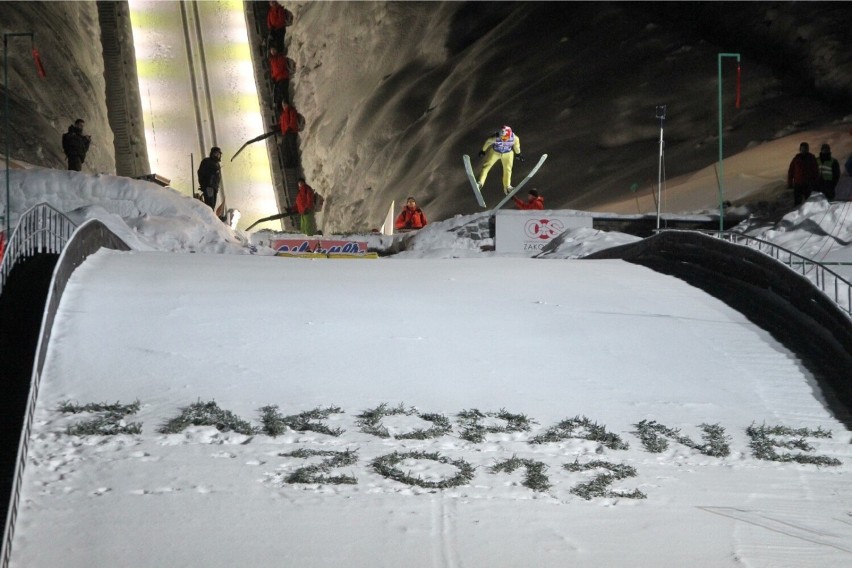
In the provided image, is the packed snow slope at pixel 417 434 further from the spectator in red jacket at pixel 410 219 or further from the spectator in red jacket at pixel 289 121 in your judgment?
the spectator in red jacket at pixel 289 121

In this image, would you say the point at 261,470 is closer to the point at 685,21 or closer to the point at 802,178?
the point at 802,178

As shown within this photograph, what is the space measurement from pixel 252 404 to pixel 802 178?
11.7 meters

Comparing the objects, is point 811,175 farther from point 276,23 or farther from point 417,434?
point 276,23

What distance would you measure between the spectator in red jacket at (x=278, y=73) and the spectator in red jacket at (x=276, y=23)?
263mm

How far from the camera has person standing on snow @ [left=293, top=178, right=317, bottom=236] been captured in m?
24.4

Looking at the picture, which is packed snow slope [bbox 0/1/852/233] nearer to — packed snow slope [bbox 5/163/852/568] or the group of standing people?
the group of standing people

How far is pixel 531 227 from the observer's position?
1775 cm

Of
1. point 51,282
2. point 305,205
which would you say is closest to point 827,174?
point 305,205

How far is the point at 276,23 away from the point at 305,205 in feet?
18.9

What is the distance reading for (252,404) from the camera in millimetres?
7879

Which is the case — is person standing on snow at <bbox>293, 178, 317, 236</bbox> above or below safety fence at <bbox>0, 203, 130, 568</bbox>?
above

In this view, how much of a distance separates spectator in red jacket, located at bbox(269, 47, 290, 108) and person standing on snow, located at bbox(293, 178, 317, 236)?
12.4 ft

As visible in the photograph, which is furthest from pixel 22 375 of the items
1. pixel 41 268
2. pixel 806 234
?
pixel 806 234

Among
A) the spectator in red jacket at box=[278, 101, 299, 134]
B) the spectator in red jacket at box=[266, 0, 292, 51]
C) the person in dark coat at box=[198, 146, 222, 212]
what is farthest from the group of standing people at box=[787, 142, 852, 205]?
the spectator in red jacket at box=[266, 0, 292, 51]
